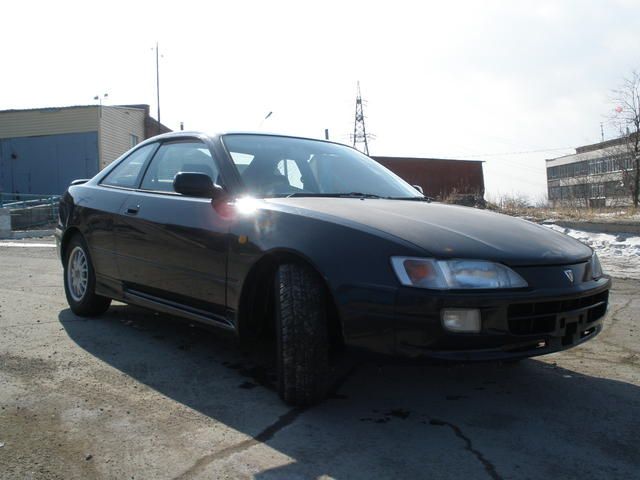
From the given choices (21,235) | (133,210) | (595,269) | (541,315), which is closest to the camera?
(541,315)

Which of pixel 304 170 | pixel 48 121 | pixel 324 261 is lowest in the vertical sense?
pixel 324 261

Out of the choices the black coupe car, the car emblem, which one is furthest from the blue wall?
the car emblem

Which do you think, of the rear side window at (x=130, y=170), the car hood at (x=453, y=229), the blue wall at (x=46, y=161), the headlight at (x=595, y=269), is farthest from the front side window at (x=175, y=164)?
the blue wall at (x=46, y=161)

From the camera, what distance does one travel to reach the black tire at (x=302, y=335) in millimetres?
2680

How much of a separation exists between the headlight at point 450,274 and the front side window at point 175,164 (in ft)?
5.01

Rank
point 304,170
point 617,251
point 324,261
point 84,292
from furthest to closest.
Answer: point 617,251
point 84,292
point 304,170
point 324,261

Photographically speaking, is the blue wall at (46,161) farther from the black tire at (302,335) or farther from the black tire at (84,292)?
the black tire at (302,335)

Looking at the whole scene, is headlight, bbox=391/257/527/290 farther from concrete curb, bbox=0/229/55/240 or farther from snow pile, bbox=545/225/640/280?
concrete curb, bbox=0/229/55/240

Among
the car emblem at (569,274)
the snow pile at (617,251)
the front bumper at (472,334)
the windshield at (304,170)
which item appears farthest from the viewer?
the snow pile at (617,251)

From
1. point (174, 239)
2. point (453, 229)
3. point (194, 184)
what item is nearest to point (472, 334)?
point (453, 229)

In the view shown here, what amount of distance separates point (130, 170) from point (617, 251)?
7966mm

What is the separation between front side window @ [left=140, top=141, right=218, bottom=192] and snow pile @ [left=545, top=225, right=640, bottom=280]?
18.7ft

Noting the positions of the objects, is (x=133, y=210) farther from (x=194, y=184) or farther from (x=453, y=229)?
(x=453, y=229)

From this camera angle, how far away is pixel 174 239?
3.54 meters
